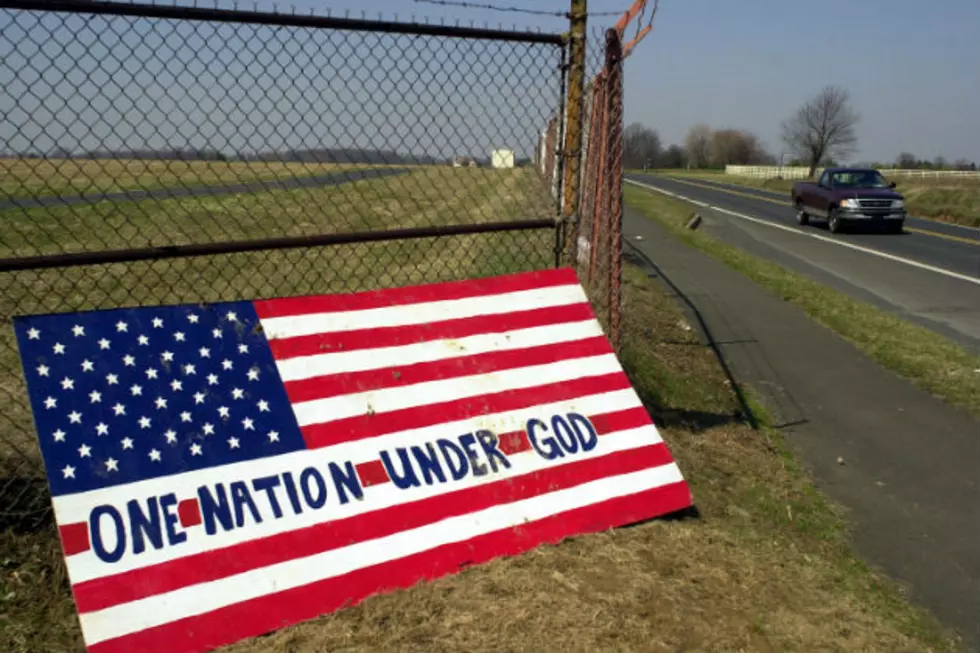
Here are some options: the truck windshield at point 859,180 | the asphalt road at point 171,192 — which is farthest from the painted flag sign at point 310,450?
the truck windshield at point 859,180

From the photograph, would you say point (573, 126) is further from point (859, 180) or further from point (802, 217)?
point (802, 217)

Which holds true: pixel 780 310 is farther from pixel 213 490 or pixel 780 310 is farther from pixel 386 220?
pixel 386 220

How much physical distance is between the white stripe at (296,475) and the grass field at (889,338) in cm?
415

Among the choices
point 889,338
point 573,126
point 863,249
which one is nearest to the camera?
point 573,126

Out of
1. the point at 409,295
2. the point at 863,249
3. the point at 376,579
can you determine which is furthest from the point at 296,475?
the point at 863,249

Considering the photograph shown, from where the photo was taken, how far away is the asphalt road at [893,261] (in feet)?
34.6

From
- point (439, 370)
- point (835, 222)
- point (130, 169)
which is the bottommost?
point (835, 222)

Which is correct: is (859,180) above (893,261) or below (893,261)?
above

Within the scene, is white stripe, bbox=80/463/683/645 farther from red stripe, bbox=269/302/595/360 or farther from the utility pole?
the utility pole

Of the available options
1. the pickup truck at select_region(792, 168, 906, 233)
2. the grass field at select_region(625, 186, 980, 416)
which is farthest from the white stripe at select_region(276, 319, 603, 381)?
the pickup truck at select_region(792, 168, 906, 233)

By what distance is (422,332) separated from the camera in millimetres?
4121

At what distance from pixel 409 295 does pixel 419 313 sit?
0.12 m

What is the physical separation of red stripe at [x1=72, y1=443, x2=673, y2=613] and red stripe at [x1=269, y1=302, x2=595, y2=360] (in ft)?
2.81

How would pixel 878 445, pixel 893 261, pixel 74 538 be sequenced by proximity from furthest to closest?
pixel 893 261
pixel 878 445
pixel 74 538
